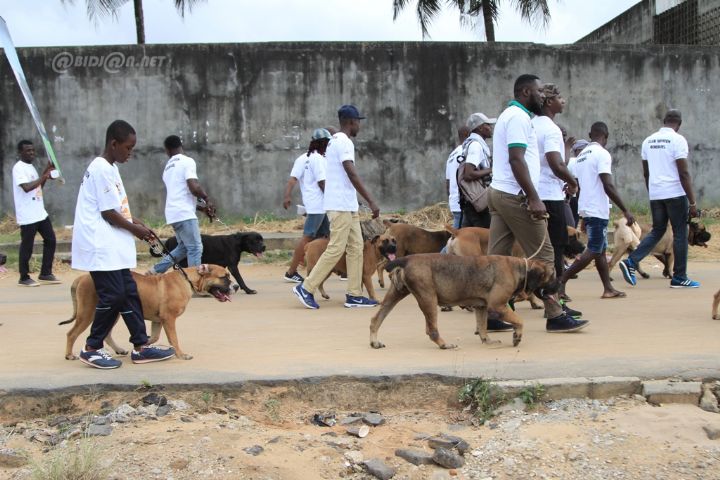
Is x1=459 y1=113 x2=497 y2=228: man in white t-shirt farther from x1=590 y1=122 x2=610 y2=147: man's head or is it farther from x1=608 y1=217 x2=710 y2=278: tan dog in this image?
x1=608 y1=217 x2=710 y2=278: tan dog

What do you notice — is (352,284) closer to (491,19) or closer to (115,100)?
(115,100)

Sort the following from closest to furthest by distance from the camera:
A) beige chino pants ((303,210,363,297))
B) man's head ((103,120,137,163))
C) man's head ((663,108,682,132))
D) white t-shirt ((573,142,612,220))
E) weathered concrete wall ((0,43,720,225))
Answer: man's head ((103,120,137,163)), beige chino pants ((303,210,363,297)), white t-shirt ((573,142,612,220)), man's head ((663,108,682,132)), weathered concrete wall ((0,43,720,225))

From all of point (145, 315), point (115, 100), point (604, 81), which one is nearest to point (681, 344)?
point (145, 315)

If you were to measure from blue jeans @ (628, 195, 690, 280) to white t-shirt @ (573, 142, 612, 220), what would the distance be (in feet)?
3.32

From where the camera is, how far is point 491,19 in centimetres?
2267

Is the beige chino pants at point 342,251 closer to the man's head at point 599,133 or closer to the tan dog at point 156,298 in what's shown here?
the tan dog at point 156,298

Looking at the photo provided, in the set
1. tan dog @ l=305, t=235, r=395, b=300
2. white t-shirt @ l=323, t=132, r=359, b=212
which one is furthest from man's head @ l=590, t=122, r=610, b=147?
white t-shirt @ l=323, t=132, r=359, b=212

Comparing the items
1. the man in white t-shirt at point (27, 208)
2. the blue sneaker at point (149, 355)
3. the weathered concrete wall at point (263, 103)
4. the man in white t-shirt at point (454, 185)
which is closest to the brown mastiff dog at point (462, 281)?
the blue sneaker at point (149, 355)

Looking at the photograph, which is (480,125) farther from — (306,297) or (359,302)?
(306,297)

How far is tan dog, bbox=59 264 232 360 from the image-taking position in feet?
20.0

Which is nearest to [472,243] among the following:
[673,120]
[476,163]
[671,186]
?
[476,163]

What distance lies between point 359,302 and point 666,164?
4.05 m

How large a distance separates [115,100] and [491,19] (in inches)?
440

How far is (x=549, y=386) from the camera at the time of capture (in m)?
5.31
